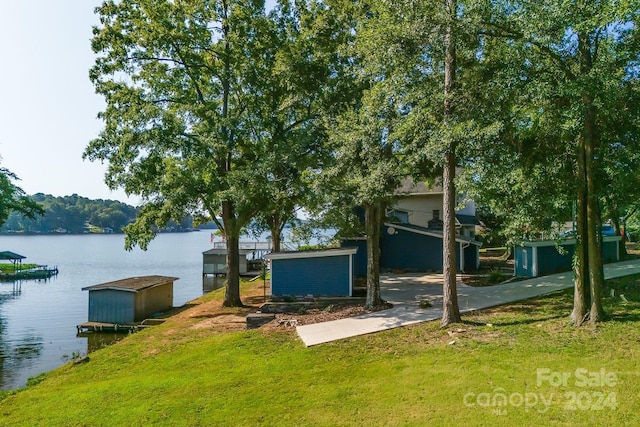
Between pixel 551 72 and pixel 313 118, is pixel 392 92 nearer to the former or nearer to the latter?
pixel 551 72

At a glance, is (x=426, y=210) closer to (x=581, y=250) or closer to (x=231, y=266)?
(x=231, y=266)

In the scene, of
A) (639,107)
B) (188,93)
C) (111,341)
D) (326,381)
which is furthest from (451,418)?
(188,93)

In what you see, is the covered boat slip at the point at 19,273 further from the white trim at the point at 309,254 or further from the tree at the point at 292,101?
the tree at the point at 292,101

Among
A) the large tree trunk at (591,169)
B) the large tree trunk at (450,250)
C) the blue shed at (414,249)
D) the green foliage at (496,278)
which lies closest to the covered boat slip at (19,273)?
the blue shed at (414,249)

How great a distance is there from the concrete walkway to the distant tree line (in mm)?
130668

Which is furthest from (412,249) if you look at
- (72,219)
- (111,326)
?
(72,219)

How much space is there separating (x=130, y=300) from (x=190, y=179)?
7.30 metres

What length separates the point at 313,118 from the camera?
1736 cm

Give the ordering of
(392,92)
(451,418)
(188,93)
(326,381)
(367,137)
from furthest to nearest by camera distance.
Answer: (188,93)
(367,137)
(392,92)
(326,381)
(451,418)

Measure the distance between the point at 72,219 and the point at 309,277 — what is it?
14430 cm

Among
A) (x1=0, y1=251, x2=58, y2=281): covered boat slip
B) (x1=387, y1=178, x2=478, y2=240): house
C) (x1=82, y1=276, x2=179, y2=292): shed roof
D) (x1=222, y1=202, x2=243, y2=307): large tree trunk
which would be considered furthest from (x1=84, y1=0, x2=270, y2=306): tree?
(x1=0, y1=251, x2=58, y2=281): covered boat slip

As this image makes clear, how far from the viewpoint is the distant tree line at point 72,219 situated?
135m

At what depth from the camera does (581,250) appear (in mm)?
11102

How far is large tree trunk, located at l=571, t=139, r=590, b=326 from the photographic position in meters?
10.5
